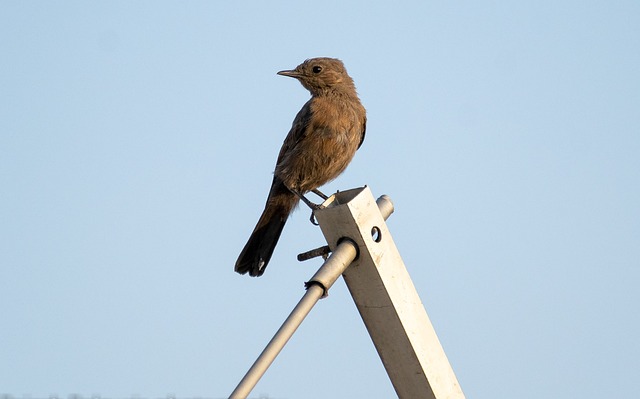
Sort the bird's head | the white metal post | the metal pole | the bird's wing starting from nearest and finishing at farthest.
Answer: the metal pole, the white metal post, the bird's wing, the bird's head

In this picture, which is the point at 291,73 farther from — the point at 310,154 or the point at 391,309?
the point at 391,309

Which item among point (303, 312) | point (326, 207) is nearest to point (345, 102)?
point (326, 207)

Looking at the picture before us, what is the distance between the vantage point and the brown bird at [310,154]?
6.77 meters

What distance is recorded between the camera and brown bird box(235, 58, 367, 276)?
6.77 metres

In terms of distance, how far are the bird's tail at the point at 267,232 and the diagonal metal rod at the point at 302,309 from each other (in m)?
3.39

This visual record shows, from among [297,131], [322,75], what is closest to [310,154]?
[297,131]

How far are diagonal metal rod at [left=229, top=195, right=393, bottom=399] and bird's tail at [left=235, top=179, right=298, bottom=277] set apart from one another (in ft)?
11.1

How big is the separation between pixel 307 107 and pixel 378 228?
4.27 m

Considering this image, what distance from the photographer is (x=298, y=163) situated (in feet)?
22.5

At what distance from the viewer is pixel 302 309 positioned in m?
2.61

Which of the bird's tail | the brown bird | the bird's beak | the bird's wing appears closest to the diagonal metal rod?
the bird's tail

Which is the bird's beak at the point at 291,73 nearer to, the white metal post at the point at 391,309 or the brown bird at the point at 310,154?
the brown bird at the point at 310,154

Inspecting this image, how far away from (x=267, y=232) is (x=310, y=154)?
69cm

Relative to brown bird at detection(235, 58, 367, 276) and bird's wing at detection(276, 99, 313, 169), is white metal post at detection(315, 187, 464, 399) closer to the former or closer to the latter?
brown bird at detection(235, 58, 367, 276)
